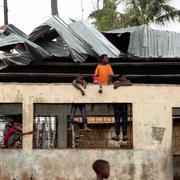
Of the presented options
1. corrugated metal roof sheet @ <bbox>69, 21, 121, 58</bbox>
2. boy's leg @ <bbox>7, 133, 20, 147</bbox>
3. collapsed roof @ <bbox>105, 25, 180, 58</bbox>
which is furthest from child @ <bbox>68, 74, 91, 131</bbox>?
collapsed roof @ <bbox>105, 25, 180, 58</bbox>

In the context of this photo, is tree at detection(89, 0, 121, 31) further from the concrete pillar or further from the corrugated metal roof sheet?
the concrete pillar

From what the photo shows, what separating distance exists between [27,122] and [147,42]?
4.09 m

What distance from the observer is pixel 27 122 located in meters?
11.4

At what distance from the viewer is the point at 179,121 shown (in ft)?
51.2

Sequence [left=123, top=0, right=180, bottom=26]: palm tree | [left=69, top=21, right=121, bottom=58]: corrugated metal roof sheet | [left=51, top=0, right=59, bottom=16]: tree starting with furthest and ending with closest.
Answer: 1. [left=123, top=0, right=180, bottom=26]: palm tree
2. [left=51, top=0, right=59, bottom=16]: tree
3. [left=69, top=21, right=121, bottom=58]: corrugated metal roof sheet

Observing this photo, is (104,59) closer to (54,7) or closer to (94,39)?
(94,39)

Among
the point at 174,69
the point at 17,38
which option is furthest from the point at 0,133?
the point at 174,69

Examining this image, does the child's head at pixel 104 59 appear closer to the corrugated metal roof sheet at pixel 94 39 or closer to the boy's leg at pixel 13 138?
the corrugated metal roof sheet at pixel 94 39

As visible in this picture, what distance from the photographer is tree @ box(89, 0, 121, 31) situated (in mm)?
29656

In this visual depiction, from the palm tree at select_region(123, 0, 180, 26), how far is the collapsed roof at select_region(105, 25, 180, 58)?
11.5 meters

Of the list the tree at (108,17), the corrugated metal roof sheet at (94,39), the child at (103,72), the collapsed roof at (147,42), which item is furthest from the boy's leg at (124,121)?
the tree at (108,17)

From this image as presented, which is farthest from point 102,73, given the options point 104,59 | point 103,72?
point 104,59

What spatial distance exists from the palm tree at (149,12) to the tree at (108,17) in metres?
3.20

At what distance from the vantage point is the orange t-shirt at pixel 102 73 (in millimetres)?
11780
